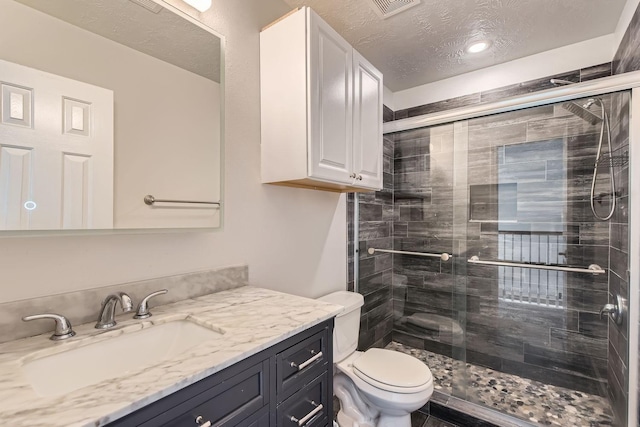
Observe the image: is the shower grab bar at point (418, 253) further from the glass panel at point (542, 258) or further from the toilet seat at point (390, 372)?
the toilet seat at point (390, 372)

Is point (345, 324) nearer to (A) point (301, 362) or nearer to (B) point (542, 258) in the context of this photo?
(A) point (301, 362)

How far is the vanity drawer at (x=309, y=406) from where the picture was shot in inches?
35.5

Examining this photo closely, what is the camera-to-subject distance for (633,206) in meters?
1.55

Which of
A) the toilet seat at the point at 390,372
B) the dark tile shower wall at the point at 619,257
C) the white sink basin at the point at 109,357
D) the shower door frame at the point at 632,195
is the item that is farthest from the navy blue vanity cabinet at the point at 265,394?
the dark tile shower wall at the point at 619,257

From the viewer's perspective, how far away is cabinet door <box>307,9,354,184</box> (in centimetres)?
133

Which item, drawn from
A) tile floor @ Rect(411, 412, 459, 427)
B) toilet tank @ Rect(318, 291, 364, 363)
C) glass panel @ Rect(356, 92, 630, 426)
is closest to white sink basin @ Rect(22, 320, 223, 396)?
toilet tank @ Rect(318, 291, 364, 363)

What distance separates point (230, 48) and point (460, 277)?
7.67 feet

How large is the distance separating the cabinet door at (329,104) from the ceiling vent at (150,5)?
61 cm

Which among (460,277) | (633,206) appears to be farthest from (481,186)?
(633,206)

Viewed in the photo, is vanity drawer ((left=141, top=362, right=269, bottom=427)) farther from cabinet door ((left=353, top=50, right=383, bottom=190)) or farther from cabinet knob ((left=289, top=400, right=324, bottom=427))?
cabinet door ((left=353, top=50, right=383, bottom=190))

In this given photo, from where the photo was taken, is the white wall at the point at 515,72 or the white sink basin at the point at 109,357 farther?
the white wall at the point at 515,72

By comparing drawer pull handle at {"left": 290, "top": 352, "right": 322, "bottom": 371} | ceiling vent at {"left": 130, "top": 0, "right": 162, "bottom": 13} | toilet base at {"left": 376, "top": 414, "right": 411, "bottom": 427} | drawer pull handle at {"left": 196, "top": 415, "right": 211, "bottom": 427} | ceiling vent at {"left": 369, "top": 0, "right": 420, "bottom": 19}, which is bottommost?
toilet base at {"left": 376, "top": 414, "right": 411, "bottom": 427}

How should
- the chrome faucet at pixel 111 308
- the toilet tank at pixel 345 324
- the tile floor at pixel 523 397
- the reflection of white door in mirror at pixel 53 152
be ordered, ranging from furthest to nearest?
the tile floor at pixel 523 397 → the toilet tank at pixel 345 324 → the chrome faucet at pixel 111 308 → the reflection of white door in mirror at pixel 53 152

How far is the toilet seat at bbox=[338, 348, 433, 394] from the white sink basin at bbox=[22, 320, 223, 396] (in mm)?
1042
